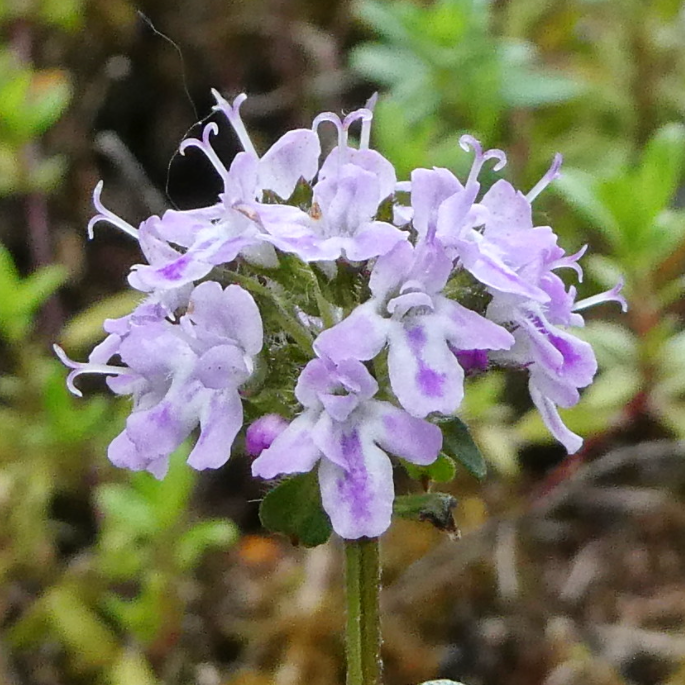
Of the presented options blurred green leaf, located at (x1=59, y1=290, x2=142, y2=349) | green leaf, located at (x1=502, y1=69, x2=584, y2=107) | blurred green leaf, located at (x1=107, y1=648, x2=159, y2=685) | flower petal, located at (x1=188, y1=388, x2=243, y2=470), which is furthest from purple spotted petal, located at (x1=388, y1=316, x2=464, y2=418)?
green leaf, located at (x1=502, y1=69, x2=584, y2=107)

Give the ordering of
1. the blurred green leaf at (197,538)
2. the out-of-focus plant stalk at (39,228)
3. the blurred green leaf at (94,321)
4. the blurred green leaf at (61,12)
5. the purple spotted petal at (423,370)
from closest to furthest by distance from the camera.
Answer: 1. the purple spotted petal at (423,370)
2. the blurred green leaf at (197,538)
3. the blurred green leaf at (94,321)
4. the out-of-focus plant stalk at (39,228)
5. the blurred green leaf at (61,12)

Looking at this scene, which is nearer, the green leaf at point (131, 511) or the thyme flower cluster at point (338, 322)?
the thyme flower cluster at point (338, 322)

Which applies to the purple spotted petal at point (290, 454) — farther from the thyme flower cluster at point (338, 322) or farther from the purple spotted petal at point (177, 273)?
the purple spotted petal at point (177, 273)

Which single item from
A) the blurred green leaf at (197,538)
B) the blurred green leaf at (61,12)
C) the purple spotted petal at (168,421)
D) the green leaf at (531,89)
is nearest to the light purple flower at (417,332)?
the purple spotted petal at (168,421)

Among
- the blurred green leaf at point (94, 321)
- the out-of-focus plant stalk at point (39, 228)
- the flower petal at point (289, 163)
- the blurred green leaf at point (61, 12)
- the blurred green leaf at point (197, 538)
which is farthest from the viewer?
the blurred green leaf at point (61, 12)

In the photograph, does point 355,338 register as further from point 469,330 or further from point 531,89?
point 531,89

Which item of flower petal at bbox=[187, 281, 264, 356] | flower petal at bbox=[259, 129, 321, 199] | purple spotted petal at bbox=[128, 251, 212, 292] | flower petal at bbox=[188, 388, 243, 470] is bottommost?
flower petal at bbox=[188, 388, 243, 470]

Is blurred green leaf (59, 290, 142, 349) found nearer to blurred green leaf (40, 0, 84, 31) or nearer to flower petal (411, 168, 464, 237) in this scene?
blurred green leaf (40, 0, 84, 31)
